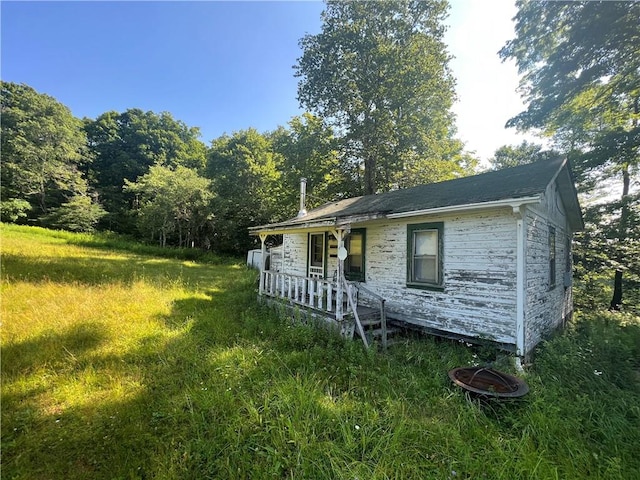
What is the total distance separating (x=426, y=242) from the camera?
6715mm

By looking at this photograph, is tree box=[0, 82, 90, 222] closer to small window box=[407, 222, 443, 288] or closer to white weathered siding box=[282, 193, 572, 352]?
white weathered siding box=[282, 193, 572, 352]

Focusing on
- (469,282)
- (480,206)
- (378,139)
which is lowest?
(469,282)

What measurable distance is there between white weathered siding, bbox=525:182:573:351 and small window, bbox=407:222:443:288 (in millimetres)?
1670

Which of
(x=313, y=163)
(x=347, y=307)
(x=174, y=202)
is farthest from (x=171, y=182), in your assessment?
(x=347, y=307)

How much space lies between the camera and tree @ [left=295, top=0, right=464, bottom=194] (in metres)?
16.8

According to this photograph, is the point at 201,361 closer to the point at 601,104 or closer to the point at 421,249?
the point at 421,249

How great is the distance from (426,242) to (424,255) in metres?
0.32

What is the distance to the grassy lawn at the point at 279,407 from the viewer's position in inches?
110

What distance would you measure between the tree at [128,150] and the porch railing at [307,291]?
28641mm

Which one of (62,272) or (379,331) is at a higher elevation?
Result: (62,272)

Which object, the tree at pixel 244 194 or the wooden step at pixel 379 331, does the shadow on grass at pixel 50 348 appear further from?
the tree at pixel 244 194

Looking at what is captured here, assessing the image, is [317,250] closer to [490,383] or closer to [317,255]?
[317,255]

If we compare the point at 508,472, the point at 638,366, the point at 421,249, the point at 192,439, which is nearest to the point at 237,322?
the point at 192,439

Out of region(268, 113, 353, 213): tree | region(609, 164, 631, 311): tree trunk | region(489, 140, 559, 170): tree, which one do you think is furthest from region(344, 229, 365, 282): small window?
region(489, 140, 559, 170): tree
